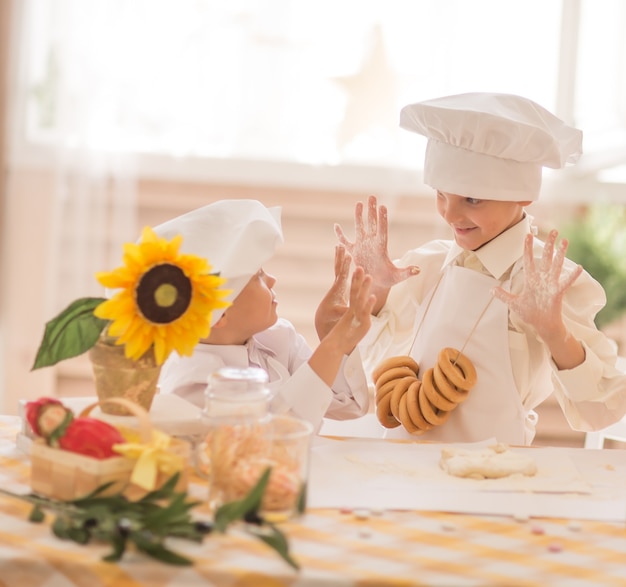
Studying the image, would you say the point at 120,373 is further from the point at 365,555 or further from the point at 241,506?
the point at 365,555

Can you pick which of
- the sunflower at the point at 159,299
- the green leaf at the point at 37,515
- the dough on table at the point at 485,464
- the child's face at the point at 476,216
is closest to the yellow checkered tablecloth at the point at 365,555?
the green leaf at the point at 37,515

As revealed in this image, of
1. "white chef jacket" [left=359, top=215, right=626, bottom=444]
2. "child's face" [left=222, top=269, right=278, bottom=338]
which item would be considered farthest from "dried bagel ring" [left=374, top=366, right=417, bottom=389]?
"child's face" [left=222, top=269, right=278, bottom=338]

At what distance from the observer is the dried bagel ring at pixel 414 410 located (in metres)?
1.64

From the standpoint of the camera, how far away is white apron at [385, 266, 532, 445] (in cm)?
169

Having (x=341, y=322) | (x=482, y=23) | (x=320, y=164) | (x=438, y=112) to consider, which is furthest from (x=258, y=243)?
(x=482, y=23)

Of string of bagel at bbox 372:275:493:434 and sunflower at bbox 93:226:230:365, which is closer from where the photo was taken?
sunflower at bbox 93:226:230:365

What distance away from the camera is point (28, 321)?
3.52 metres

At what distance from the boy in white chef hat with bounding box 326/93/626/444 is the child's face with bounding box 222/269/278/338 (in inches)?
9.7

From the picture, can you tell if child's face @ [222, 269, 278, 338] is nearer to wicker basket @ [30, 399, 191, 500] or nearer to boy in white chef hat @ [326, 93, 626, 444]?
boy in white chef hat @ [326, 93, 626, 444]

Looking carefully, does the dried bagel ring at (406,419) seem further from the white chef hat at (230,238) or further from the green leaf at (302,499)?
the green leaf at (302,499)

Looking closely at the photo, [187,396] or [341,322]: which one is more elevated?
[341,322]

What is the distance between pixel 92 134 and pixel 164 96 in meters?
0.29

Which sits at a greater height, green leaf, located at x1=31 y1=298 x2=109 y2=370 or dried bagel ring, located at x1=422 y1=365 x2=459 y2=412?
green leaf, located at x1=31 y1=298 x2=109 y2=370

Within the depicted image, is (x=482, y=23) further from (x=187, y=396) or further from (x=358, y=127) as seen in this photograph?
(x=187, y=396)
